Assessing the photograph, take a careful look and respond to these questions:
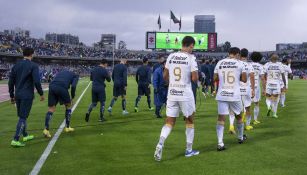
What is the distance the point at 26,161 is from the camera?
8.38m

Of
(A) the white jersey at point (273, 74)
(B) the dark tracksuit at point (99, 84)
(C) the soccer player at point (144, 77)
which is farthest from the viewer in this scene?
(C) the soccer player at point (144, 77)

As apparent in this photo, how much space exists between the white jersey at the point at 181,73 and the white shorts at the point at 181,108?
0.08 m

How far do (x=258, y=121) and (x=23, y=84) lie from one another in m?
7.90

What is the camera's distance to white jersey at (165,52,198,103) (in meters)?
8.31

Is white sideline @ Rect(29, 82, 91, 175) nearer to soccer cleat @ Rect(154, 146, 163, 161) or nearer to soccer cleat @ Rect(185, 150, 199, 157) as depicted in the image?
soccer cleat @ Rect(154, 146, 163, 161)

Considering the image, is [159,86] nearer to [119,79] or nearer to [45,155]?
[119,79]

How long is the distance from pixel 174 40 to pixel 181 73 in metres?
65.0

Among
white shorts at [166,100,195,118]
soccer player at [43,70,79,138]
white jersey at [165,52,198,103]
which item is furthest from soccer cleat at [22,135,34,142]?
white jersey at [165,52,198,103]

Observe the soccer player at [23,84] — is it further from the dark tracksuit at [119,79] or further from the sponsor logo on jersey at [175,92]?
the dark tracksuit at [119,79]

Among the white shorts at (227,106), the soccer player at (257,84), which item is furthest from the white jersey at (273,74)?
the white shorts at (227,106)

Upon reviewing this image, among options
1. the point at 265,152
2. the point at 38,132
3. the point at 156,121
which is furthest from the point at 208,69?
the point at 265,152

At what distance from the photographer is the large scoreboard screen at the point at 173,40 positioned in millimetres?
73062

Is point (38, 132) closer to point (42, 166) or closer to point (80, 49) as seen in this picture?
point (42, 166)

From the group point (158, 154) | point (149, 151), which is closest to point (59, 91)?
point (149, 151)
